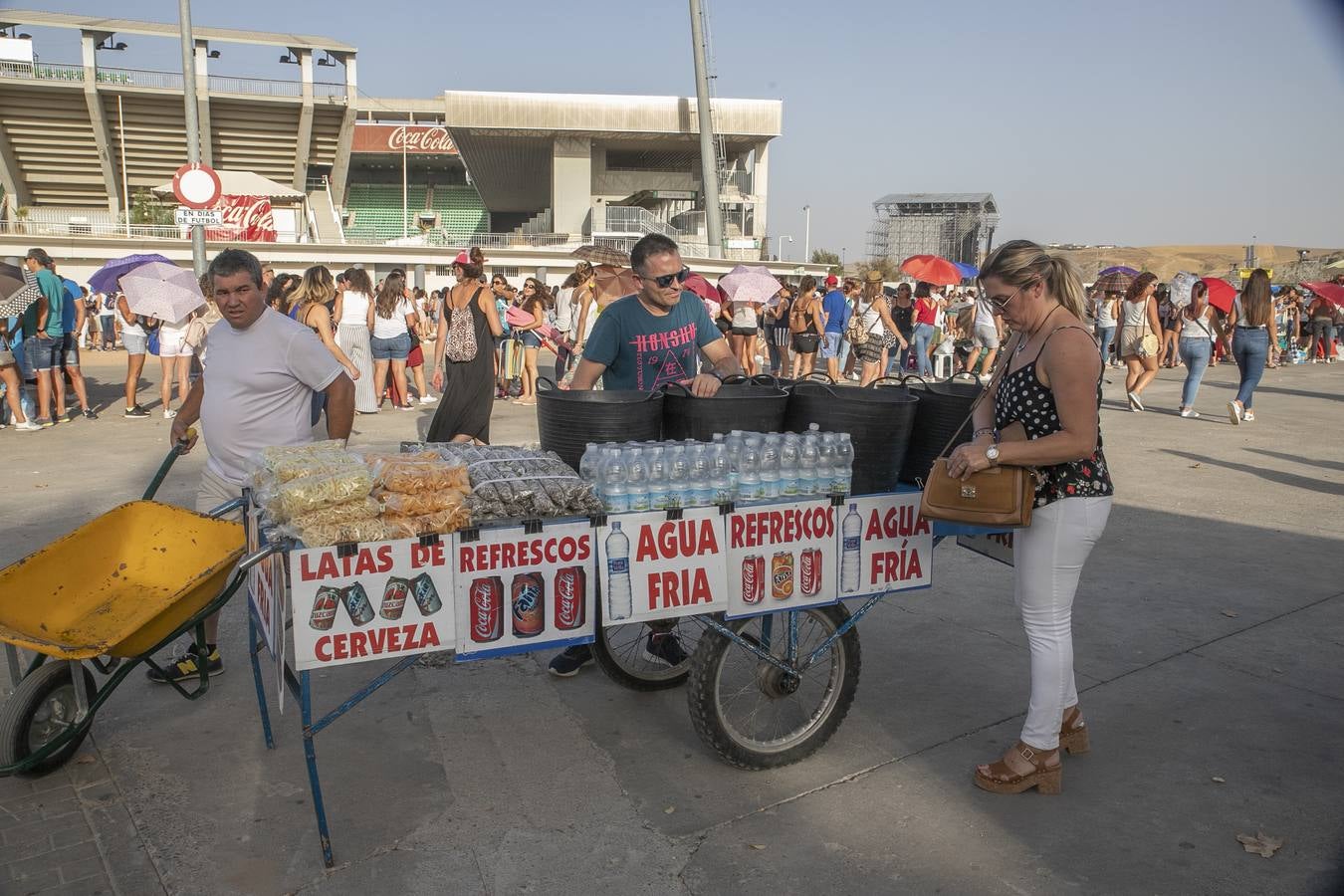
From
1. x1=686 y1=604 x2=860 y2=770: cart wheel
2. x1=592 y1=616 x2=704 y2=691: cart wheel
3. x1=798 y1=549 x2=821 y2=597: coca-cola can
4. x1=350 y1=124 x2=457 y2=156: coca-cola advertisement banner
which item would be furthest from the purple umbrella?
x1=350 y1=124 x2=457 y2=156: coca-cola advertisement banner

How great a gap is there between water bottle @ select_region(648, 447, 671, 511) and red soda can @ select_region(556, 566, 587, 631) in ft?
1.08

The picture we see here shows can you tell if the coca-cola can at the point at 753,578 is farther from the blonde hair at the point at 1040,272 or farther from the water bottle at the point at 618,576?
the blonde hair at the point at 1040,272

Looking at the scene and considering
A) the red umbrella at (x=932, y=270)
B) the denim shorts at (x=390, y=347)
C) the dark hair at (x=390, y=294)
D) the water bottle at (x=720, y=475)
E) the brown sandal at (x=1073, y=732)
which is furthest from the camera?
the red umbrella at (x=932, y=270)

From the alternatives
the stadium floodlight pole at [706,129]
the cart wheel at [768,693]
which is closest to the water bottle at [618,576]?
the cart wheel at [768,693]

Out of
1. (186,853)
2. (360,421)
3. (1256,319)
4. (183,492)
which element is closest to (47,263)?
(360,421)

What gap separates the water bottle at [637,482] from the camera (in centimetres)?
330

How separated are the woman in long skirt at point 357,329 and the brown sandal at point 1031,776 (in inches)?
407

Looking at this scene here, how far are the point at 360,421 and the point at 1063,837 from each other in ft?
34.6

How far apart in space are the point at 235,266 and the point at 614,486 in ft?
6.68

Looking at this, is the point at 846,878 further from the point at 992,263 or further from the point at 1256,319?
the point at 1256,319

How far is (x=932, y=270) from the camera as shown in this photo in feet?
63.5

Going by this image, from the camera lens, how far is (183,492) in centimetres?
810

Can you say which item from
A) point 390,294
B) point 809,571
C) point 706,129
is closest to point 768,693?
point 809,571

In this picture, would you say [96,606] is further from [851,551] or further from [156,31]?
[156,31]
